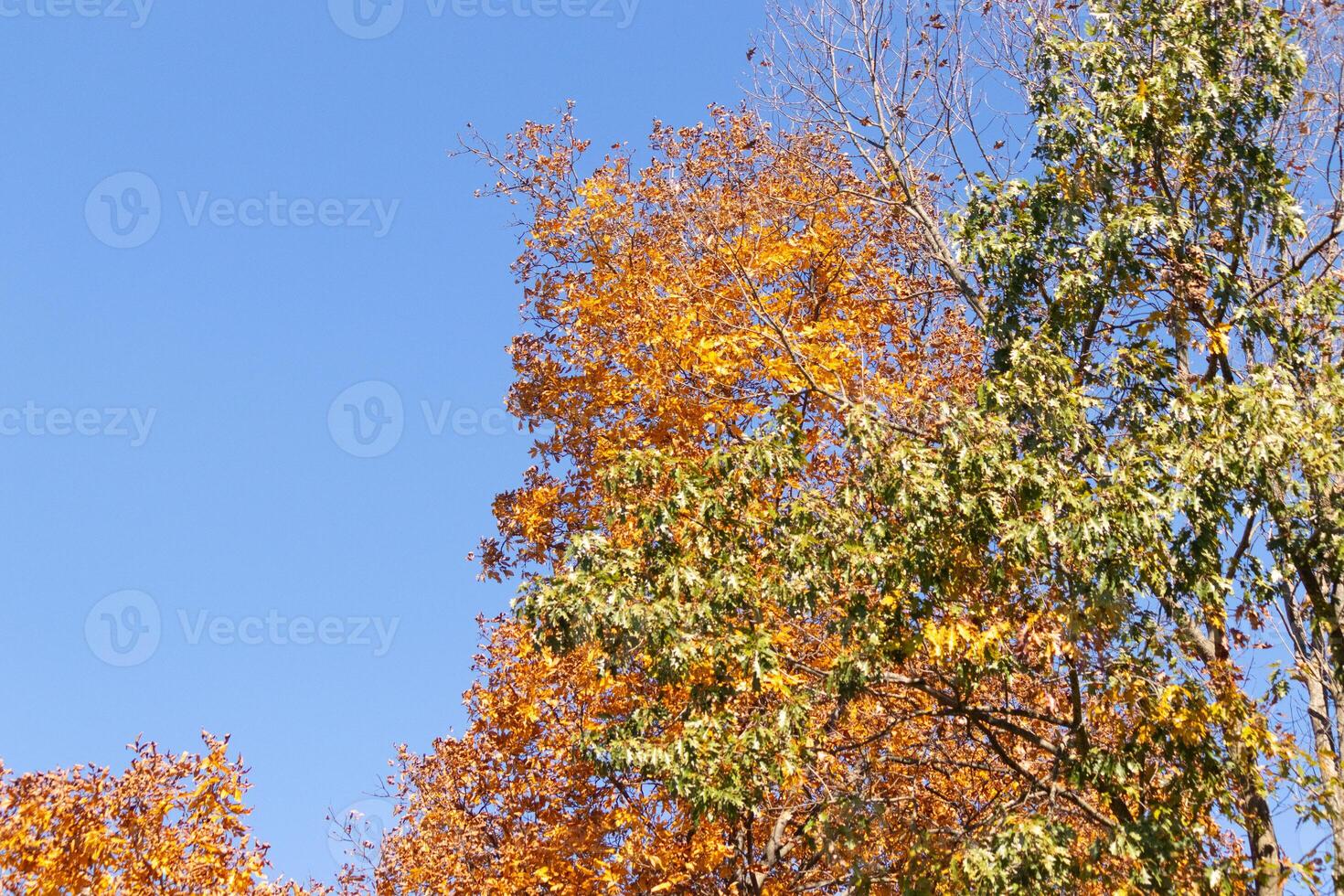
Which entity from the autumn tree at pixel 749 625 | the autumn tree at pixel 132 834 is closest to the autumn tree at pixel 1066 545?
the autumn tree at pixel 749 625

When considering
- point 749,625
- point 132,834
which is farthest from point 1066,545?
point 132,834

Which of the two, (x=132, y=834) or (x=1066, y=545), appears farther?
(x=132, y=834)

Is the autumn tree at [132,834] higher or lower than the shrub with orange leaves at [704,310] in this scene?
lower

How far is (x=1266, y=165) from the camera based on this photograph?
1025 centimetres

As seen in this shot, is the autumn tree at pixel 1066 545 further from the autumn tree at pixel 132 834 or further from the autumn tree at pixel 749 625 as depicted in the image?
the autumn tree at pixel 132 834

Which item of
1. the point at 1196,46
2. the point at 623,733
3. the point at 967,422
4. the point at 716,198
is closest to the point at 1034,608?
the point at 967,422

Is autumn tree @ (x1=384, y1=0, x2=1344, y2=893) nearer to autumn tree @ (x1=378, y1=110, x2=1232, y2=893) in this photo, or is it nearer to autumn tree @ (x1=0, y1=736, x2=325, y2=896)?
autumn tree @ (x1=378, y1=110, x2=1232, y2=893)

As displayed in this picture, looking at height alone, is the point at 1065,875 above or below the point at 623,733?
below

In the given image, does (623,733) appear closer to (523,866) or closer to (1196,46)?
(523,866)

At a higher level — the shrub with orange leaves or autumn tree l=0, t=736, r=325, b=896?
the shrub with orange leaves

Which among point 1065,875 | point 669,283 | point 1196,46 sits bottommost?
point 1065,875

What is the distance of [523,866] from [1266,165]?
956cm

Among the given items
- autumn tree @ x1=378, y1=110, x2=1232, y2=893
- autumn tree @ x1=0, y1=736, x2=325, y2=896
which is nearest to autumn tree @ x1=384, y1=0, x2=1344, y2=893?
autumn tree @ x1=378, y1=110, x2=1232, y2=893

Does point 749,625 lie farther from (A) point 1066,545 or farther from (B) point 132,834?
(B) point 132,834
